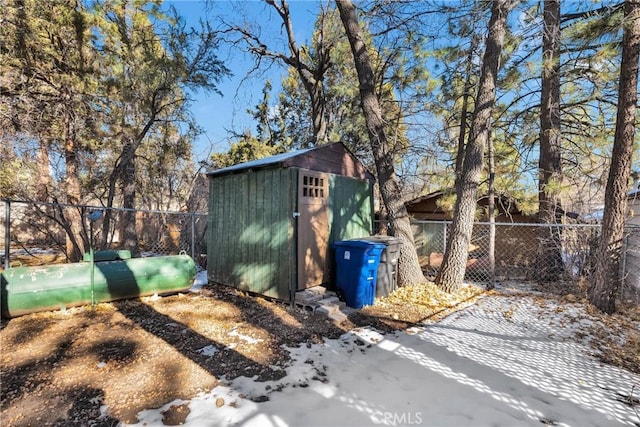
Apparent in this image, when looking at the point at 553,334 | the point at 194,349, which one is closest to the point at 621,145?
the point at 553,334

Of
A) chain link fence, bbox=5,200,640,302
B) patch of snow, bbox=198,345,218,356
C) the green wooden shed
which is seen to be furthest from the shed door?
chain link fence, bbox=5,200,640,302

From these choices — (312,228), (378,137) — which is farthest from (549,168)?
(312,228)

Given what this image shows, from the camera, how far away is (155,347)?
10.4ft

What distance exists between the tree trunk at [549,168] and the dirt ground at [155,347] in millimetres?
2194

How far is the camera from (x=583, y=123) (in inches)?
271

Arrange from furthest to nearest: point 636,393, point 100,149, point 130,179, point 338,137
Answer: point 338,137, point 130,179, point 100,149, point 636,393

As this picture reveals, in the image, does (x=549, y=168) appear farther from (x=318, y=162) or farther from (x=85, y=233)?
(x=85, y=233)

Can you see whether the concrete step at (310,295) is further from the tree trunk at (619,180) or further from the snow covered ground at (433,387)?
the tree trunk at (619,180)

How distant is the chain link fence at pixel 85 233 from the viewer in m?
6.84

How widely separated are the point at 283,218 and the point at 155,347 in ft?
7.45

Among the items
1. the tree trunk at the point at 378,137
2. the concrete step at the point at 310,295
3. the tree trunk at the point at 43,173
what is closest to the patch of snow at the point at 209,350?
the concrete step at the point at 310,295

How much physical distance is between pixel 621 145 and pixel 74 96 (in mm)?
9631

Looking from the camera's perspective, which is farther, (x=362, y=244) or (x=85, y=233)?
(x=85, y=233)

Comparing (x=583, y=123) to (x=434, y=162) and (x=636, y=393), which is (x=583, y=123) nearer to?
(x=434, y=162)
